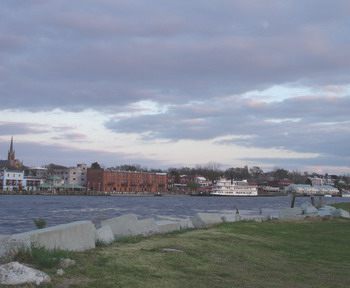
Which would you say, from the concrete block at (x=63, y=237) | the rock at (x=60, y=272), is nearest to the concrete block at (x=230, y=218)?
the concrete block at (x=63, y=237)

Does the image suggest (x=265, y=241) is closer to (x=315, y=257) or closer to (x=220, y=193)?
(x=315, y=257)

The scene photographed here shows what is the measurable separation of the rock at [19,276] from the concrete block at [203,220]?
12.6 meters

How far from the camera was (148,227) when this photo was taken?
14.6m

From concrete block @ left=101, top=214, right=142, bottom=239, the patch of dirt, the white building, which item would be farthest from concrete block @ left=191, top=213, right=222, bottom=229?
the white building

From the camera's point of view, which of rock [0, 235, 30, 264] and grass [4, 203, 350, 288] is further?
rock [0, 235, 30, 264]

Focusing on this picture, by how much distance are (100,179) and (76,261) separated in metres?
169

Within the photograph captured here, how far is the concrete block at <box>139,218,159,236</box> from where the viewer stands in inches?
563

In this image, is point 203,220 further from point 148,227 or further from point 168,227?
point 148,227

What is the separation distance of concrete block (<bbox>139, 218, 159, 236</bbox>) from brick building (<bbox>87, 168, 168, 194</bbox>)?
160m

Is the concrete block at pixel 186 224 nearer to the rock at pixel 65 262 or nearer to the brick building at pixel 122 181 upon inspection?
the rock at pixel 65 262

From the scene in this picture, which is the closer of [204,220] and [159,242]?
[159,242]

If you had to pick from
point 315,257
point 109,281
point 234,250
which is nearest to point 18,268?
point 109,281

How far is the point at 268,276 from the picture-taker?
29.5 ft

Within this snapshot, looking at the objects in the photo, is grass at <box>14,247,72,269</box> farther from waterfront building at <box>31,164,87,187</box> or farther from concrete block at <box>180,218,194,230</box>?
waterfront building at <box>31,164,87,187</box>
